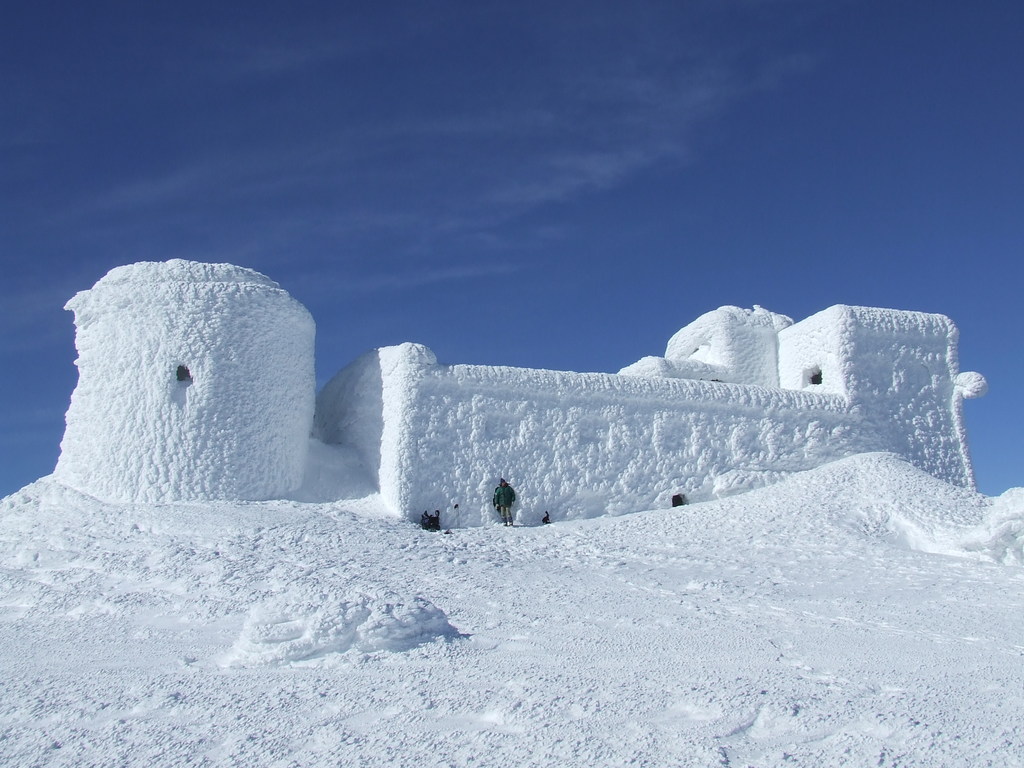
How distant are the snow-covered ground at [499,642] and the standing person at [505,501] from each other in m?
1.78

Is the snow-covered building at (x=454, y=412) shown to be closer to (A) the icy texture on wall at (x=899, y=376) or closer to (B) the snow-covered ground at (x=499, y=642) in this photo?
(A) the icy texture on wall at (x=899, y=376)

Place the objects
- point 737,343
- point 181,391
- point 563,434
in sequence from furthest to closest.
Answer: point 737,343 < point 563,434 < point 181,391

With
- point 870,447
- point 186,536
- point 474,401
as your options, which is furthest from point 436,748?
point 870,447

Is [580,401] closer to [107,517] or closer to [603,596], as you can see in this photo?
[603,596]

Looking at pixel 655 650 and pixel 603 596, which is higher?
pixel 603 596

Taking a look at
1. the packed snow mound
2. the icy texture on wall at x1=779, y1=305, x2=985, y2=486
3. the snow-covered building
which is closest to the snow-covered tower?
the snow-covered building

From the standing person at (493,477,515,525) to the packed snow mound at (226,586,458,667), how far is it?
8.19 metres

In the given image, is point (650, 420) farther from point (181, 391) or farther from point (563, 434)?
point (181, 391)

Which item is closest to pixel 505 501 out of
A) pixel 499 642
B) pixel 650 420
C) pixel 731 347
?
pixel 650 420

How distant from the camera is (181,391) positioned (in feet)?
46.7

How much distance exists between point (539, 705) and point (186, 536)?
8.37m

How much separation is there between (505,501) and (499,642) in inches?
321

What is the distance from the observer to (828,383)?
18844mm

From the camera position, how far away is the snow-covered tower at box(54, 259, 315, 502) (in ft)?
45.6
